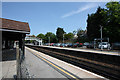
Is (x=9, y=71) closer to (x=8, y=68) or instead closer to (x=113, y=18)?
(x=8, y=68)

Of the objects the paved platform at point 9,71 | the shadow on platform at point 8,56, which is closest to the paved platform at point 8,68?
the paved platform at point 9,71

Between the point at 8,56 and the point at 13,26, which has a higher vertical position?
the point at 13,26

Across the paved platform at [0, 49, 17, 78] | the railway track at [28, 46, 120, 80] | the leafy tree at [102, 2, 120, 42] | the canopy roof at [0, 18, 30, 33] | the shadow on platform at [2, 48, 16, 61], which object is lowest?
the shadow on platform at [2, 48, 16, 61]

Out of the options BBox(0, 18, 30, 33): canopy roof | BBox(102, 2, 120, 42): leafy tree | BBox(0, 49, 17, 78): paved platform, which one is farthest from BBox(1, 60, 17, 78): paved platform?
BBox(102, 2, 120, 42): leafy tree

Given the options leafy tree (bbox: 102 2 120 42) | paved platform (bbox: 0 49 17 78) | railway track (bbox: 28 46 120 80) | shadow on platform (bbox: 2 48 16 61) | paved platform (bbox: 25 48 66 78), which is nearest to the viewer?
railway track (bbox: 28 46 120 80)

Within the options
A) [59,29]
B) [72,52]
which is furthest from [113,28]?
[59,29]

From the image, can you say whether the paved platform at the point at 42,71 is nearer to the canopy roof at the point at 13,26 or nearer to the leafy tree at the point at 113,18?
the canopy roof at the point at 13,26

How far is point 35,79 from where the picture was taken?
4691 mm

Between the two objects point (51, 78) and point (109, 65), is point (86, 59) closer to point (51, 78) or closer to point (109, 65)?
point (109, 65)

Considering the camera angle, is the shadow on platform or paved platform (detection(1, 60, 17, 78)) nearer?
paved platform (detection(1, 60, 17, 78))

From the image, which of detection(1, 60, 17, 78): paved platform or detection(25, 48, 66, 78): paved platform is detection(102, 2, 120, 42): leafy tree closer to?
detection(25, 48, 66, 78): paved platform

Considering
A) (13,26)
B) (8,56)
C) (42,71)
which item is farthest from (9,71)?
(8,56)

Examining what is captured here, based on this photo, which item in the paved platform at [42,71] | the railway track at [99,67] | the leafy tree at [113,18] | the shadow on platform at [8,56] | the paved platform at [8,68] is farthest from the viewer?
the leafy tree at [113,18]

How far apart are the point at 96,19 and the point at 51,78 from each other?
46.9 m
